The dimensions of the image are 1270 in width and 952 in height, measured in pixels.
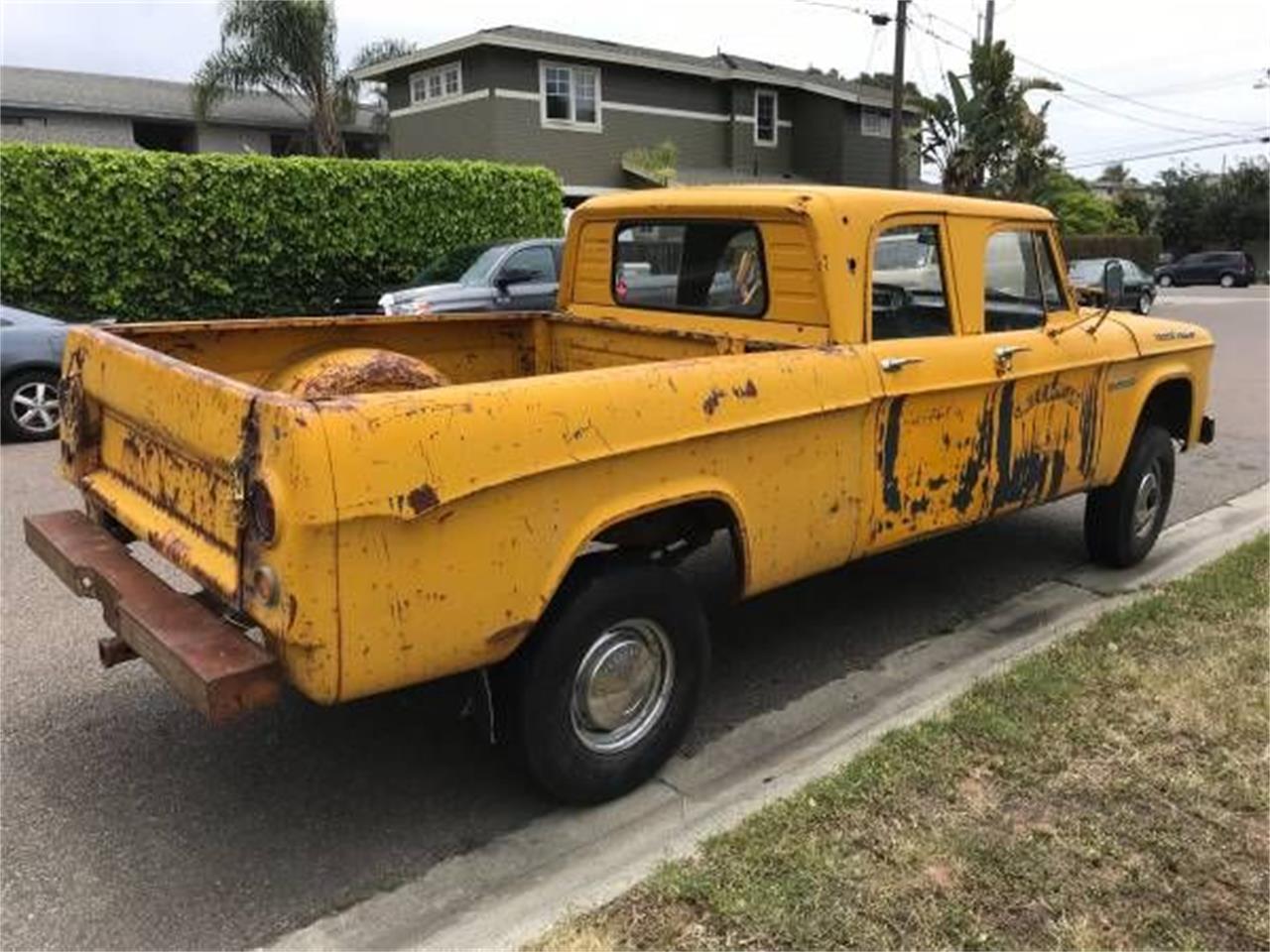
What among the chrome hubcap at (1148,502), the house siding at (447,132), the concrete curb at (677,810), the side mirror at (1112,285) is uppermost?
the house siding at (447,132)

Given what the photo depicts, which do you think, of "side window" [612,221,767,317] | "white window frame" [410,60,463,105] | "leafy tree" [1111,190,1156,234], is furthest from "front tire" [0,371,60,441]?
"leafy tree" [1111,190,1156,234]

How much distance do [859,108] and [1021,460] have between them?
106ft

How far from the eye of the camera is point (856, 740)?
13.4 feet

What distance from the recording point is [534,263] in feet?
44.1

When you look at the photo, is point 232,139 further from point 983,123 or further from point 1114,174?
point 1114,174

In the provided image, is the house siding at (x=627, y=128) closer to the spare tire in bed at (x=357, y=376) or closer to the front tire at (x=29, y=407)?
the front tire at (x=29, y=407)

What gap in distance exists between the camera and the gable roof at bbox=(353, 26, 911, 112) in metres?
27.4

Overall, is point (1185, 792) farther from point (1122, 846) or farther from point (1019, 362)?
point (1019, 362)

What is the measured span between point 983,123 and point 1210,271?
89.4 ft

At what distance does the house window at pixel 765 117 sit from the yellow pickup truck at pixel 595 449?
96.5 ft

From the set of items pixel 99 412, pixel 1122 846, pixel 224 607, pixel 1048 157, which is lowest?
pixel 1122 846

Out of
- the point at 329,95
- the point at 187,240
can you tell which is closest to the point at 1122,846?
the point at 187,240

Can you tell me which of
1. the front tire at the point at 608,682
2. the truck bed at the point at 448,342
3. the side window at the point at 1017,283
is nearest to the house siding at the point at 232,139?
the truck bed at the point at 448,342

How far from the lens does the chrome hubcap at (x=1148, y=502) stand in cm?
603
